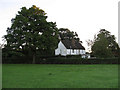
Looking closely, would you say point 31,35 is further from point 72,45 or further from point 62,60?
point 72,45

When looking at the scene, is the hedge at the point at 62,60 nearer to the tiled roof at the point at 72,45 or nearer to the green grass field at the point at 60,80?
the green grass field at the point at 60,80

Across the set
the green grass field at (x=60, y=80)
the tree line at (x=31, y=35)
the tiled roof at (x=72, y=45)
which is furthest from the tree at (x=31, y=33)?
the tiled roof at (x=72, y=45)

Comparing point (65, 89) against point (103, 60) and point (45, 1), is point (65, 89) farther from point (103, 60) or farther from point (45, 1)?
point (103, 60)

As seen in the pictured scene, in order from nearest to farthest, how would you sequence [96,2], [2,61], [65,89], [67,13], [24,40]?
[65,89] < [96,2] < [67,13] < [24,40] < [2,61]

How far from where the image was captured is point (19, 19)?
34125 millimetres

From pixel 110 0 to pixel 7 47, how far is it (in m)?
23.8

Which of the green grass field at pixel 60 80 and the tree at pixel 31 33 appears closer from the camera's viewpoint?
the green grass field at pixel 60 80

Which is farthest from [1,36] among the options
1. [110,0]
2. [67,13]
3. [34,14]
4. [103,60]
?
[110,0]

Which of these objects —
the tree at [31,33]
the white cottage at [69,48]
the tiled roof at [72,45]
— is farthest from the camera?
the tiled roof at [72,45]

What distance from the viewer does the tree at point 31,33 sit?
3372 centimetres

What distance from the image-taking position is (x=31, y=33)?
34.9 metres

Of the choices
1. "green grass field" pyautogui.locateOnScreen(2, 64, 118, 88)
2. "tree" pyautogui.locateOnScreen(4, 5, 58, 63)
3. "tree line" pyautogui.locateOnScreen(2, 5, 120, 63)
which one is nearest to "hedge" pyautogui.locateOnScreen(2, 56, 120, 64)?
"tree line" pyautogui.locateOnScreen(2, 5, 120, 63)

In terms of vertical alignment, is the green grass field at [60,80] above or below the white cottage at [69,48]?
below

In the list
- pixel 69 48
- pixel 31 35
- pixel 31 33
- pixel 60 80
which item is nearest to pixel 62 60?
pixel 31 35
